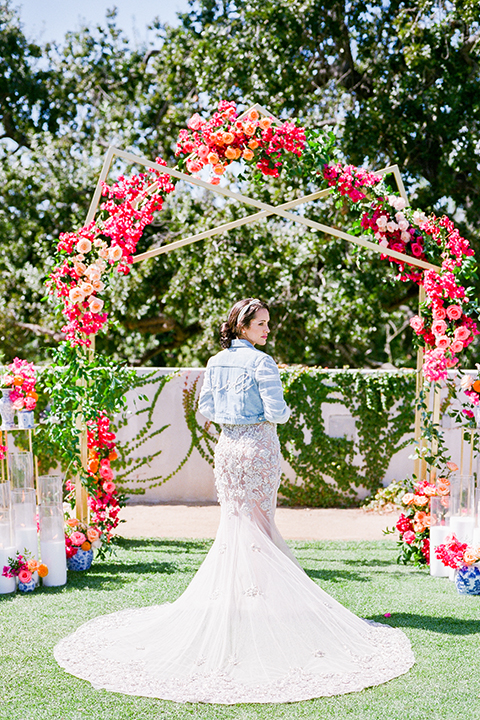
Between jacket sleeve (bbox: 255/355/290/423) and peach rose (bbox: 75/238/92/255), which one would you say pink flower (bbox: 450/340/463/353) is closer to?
jacket sleeve (bbox: 255/355/290/423)

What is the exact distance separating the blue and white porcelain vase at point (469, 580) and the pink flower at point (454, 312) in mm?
1696

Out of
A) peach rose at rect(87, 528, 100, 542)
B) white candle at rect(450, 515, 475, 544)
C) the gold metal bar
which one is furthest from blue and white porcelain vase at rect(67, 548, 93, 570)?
the gold metal bar

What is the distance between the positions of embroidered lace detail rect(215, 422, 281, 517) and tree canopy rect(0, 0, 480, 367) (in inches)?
227

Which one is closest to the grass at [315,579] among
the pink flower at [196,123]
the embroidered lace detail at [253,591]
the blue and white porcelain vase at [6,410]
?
the embroidered lace detail at [253,591]

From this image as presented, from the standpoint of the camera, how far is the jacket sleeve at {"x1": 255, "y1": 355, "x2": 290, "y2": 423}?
3555 mm

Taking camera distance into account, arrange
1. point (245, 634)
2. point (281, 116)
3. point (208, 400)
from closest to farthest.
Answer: point (245, 634), point (208, 400), point (281, 116)

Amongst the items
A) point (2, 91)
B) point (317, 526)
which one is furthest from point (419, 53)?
point (2, 91)

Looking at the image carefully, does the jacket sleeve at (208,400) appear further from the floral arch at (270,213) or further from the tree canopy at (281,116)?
the tree canopy at (281,116)

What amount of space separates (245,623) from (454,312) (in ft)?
9.09

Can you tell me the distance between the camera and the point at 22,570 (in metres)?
4.78

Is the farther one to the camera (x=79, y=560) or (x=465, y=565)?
(x=79, y=560)

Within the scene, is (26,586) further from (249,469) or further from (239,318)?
(239,318)

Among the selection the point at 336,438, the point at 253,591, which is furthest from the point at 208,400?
the point at 336,438

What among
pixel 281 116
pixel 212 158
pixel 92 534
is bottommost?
pixel 92 534
